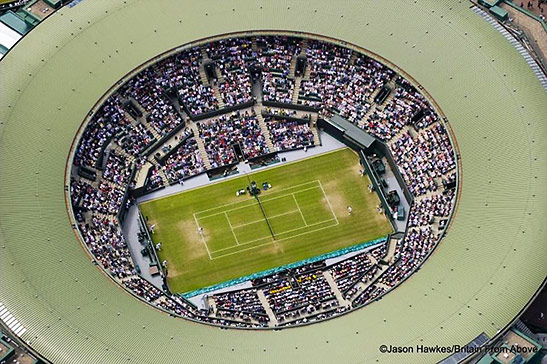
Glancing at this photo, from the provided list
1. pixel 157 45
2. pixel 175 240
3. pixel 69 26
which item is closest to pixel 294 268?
pixel 175 240

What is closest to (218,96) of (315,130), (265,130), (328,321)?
(265,130)

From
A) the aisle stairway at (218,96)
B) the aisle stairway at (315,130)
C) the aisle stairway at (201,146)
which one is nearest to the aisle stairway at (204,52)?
the aisle stairway at (218,96)

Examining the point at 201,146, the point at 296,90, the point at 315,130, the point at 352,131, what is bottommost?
the point at 352,131

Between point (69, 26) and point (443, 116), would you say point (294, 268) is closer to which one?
point (443, 116)

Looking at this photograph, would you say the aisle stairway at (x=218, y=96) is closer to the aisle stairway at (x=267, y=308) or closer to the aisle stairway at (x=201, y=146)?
the aisle stairway at (x=201, y=146)

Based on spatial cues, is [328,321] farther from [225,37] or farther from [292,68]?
[225,37]

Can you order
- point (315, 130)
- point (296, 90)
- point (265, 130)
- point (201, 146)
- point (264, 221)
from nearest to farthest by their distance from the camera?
1. point (264, 221)
2. point (201, 146)
3. point (265, 130)
4. point (315, 130)
5. point (296, 90)
